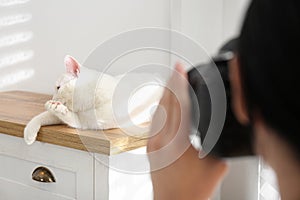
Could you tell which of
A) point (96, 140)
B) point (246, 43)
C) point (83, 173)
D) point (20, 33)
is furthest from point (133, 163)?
point (20, 33)

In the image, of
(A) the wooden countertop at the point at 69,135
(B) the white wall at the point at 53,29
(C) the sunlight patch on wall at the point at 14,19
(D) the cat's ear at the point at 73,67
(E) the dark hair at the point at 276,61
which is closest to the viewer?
(E) the dark hair at the point at 276,61

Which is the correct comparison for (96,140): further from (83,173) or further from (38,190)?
(38,190)

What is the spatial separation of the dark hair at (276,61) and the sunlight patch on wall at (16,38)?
5.36ft

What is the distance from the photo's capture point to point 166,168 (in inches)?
13.3

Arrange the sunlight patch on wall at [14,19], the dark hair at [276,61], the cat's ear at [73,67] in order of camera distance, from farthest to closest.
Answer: the sunlight patch on wall at [14,19], the cat's ear at [73,67], the dark hair at [276,61]

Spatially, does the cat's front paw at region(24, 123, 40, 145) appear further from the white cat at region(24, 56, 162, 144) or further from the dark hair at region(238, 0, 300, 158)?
the dark hair at region(238, 0, 300, 158)

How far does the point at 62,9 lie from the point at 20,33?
213 millimetres

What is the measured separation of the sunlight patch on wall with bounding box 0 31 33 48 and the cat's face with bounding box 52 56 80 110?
0.66 meters

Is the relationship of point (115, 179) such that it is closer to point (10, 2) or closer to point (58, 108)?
point (58, 108)

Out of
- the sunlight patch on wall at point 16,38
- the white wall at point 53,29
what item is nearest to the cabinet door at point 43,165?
the white wall at point 53,29

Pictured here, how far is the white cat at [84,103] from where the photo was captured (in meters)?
1.08

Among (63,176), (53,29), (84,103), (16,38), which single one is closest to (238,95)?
(84,103)

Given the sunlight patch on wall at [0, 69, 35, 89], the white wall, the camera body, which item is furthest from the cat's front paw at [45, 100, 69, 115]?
the camera body

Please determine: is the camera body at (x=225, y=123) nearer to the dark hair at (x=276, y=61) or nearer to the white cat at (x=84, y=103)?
the dark hair at (x=276, y=61)
